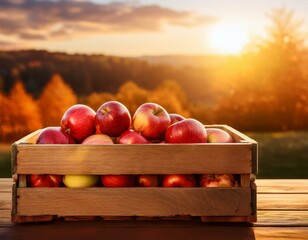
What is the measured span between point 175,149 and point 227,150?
16 cm

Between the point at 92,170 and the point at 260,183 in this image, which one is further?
the point at 260,183

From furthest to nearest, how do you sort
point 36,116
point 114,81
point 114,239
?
point 114,81, point 36,116, point 114,239

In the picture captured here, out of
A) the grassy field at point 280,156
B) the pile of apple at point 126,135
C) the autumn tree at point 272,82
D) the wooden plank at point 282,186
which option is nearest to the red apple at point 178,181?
the pile of apple at point 126,135

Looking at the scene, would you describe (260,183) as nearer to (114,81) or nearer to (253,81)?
(114,81)

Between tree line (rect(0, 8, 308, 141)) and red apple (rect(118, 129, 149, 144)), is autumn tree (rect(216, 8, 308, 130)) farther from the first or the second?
red apple (rect(118, 129, 149, 144))

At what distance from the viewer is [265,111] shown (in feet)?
50.5

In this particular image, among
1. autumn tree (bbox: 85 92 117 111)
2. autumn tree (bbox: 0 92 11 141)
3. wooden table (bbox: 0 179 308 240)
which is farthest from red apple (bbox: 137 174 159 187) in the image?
autumn tree (bbox: 85 92 117 111)

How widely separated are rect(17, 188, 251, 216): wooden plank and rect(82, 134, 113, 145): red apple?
20 cm

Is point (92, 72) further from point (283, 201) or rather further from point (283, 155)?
point (283, 201)

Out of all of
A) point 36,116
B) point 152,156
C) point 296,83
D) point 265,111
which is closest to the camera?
point 152,156

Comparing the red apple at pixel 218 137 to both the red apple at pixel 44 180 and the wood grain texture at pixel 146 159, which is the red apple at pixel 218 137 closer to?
the wood grain texture at pixel 146 159

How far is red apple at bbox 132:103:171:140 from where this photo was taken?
1.82 metres

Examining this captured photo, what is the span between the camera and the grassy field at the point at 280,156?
A: 8.88 meters

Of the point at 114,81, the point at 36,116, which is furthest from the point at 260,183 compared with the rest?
the point at 114,81
